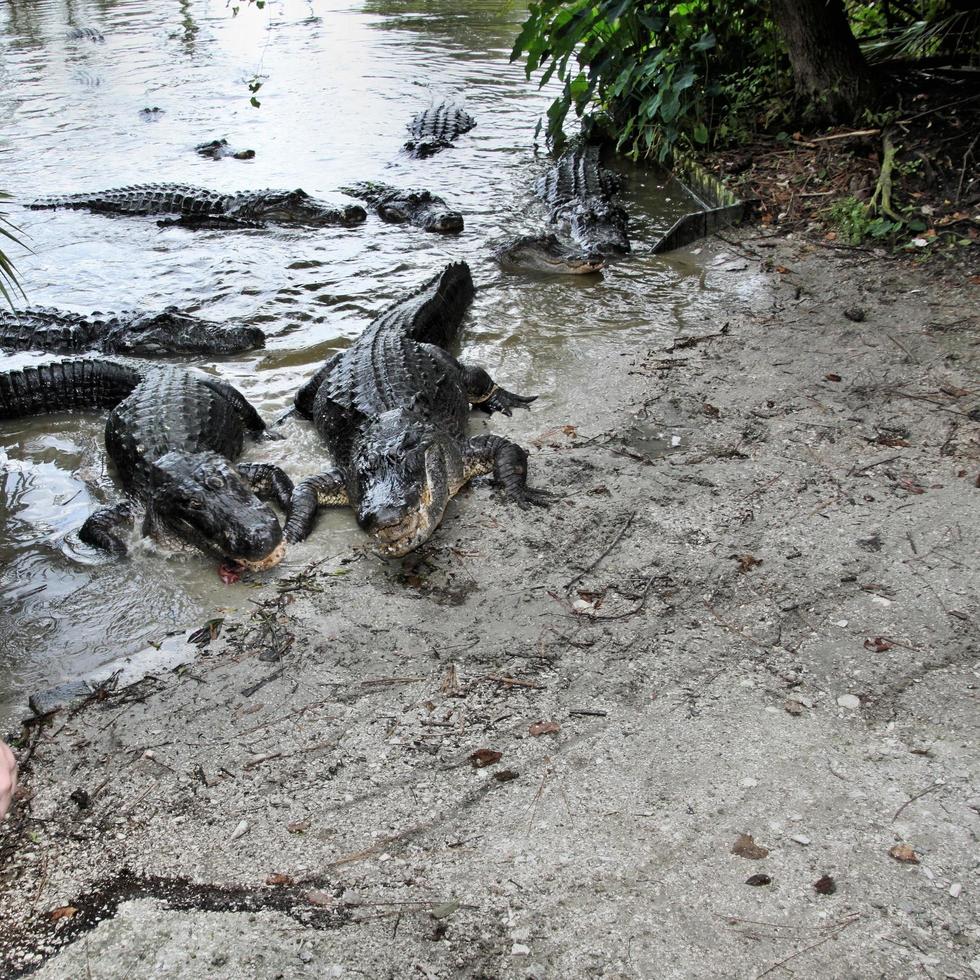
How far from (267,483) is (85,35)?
61.1 ft

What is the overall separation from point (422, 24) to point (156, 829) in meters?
19.6

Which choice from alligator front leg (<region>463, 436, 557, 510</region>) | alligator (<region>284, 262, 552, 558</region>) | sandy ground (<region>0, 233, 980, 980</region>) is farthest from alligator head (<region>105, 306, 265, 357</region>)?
sandy ground (<region>0, 233, 980, 980</region>)

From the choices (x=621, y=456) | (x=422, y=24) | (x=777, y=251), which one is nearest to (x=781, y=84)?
(x=777, y=251)

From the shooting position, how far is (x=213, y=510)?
432 cm

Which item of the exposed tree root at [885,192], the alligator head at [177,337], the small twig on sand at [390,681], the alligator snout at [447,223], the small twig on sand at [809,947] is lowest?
the alligator head at [177,337]

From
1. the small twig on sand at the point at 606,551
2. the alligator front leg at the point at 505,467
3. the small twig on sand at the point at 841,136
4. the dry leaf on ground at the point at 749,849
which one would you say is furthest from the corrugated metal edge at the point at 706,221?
the dry leaf on ground at the point at 749,849

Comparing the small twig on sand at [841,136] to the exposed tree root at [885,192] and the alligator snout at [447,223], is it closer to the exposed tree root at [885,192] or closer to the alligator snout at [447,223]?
the exposed tree root at [885,192]

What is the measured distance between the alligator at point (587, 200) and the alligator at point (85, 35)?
13399 mm

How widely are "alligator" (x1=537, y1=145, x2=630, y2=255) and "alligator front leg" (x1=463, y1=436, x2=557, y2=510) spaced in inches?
141

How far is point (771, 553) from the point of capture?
3766mm

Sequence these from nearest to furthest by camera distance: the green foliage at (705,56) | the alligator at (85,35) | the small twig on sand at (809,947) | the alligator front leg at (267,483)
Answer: the small twig on sand at (809,947) → the alligator front leg at (267,483) → the green foliage at (705,56) → the alligator at (85,35)

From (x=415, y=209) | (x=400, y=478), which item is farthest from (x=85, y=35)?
(x=400, y=478)

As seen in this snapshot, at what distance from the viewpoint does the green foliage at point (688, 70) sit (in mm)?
8562

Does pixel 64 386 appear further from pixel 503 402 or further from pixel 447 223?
pixel 447 223
